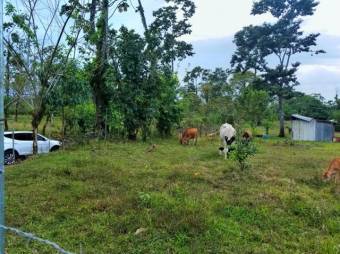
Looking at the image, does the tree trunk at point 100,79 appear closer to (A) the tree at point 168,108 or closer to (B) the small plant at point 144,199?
(A) the tree at point 168,108

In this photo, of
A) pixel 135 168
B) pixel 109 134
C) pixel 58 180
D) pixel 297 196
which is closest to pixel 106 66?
pixel 109 134

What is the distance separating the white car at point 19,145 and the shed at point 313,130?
2006cm

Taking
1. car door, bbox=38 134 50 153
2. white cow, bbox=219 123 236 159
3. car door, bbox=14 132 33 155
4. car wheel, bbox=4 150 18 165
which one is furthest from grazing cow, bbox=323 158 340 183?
car door, bbox=38 134 50 153

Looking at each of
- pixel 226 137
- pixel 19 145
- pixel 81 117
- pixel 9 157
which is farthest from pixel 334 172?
pixel 81 117

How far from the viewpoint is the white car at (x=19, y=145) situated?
14.7 meters

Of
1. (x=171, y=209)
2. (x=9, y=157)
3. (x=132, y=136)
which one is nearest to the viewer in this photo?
(x=171, y=209)

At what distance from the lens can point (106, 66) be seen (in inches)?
674

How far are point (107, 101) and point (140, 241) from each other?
43.1ft

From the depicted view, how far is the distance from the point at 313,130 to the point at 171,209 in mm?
26429

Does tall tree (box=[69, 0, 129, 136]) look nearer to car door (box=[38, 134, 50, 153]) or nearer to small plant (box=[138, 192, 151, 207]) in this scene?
car door (box=[38, 134, 50, 153])

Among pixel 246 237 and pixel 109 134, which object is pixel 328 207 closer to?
pixel 246 237

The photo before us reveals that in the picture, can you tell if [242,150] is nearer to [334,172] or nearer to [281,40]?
[334,172]

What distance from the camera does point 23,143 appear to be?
15570 millimetres

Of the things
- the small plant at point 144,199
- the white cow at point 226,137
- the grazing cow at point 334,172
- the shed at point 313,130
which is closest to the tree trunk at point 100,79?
the white cow at point 226,137
